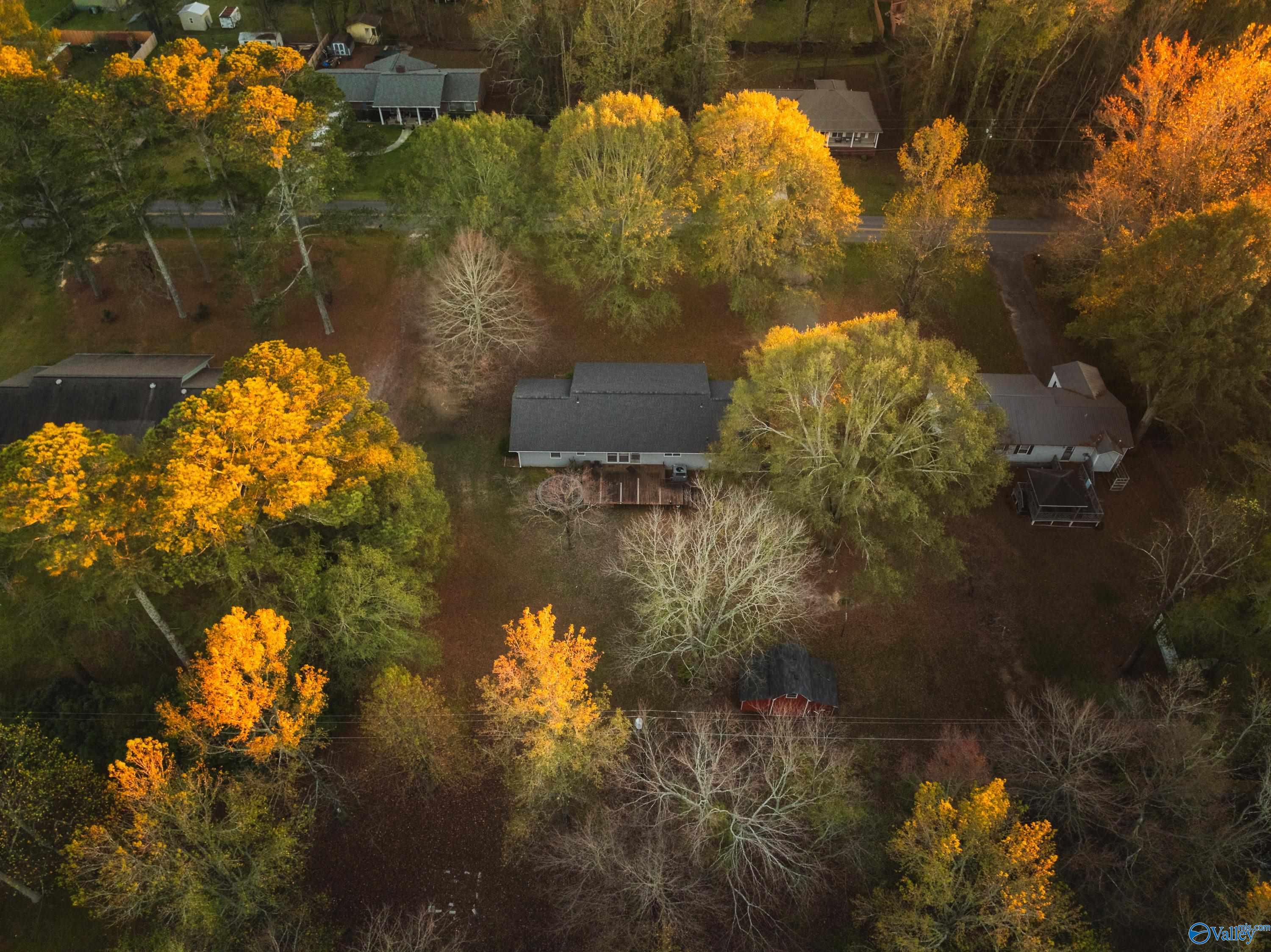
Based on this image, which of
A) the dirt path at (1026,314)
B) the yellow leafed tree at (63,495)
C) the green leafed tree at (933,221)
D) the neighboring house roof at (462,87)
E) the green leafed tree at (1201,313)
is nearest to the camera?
the yellow leafed tree at (63,495)

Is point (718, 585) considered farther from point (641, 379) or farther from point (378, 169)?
point (378, 169)

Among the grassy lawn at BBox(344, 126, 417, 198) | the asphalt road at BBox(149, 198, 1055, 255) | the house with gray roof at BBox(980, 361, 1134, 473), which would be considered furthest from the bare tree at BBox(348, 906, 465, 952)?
the grassy lawn at BBox(344, 126, 417, 198)

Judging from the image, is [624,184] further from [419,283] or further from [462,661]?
[462,661]

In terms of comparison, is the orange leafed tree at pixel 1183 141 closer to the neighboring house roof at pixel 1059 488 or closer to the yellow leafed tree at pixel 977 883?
the neighboring house roof at pixel 1059 488

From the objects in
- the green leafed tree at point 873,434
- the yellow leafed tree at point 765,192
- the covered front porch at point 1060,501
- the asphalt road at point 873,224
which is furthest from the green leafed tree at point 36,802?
the covered front porch at point 1060,501

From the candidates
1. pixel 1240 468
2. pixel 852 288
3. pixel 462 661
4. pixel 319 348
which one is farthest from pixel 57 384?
pixel 1240 468
